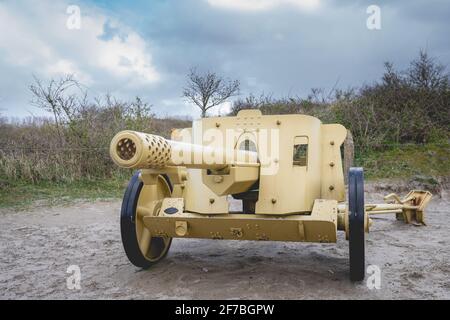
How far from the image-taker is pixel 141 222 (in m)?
4.70

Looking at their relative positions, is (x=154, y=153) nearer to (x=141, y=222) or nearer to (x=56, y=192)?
(x=141, y=222)

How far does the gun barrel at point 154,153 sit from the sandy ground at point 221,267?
1347 mm

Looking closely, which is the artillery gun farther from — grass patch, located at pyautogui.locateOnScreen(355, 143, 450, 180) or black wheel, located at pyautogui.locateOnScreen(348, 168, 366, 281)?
grass patch, located at pyautogui.locateOnScreen(355, 143, 450, 180)

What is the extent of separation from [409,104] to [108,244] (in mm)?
10514

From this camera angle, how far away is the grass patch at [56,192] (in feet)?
31.4

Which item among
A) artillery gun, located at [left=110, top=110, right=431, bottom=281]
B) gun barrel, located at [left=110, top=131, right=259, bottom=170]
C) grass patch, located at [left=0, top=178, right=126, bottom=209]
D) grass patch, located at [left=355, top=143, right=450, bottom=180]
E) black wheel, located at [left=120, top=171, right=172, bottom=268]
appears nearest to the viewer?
gun barrel, located at [left=110, top=131, right=259, bottom=170]

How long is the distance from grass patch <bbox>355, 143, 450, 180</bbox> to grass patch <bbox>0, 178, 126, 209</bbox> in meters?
6.36

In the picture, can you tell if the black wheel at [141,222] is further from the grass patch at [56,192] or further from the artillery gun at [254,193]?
the grass patch at [56,192]

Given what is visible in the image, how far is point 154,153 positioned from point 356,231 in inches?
83.2

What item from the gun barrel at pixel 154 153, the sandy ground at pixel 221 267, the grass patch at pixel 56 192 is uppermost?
the gun barrel at pixel 154 153

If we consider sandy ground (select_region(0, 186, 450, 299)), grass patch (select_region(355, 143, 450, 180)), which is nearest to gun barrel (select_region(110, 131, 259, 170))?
sandy ground (select_region(0, 186, 450, 299))

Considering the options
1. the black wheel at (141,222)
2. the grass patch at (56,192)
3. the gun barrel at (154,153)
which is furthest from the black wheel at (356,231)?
the grass patch at (56,192)

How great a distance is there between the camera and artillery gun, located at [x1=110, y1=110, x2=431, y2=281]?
4016 mm

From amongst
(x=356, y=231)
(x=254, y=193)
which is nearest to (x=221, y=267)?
(x=254, y=193)
